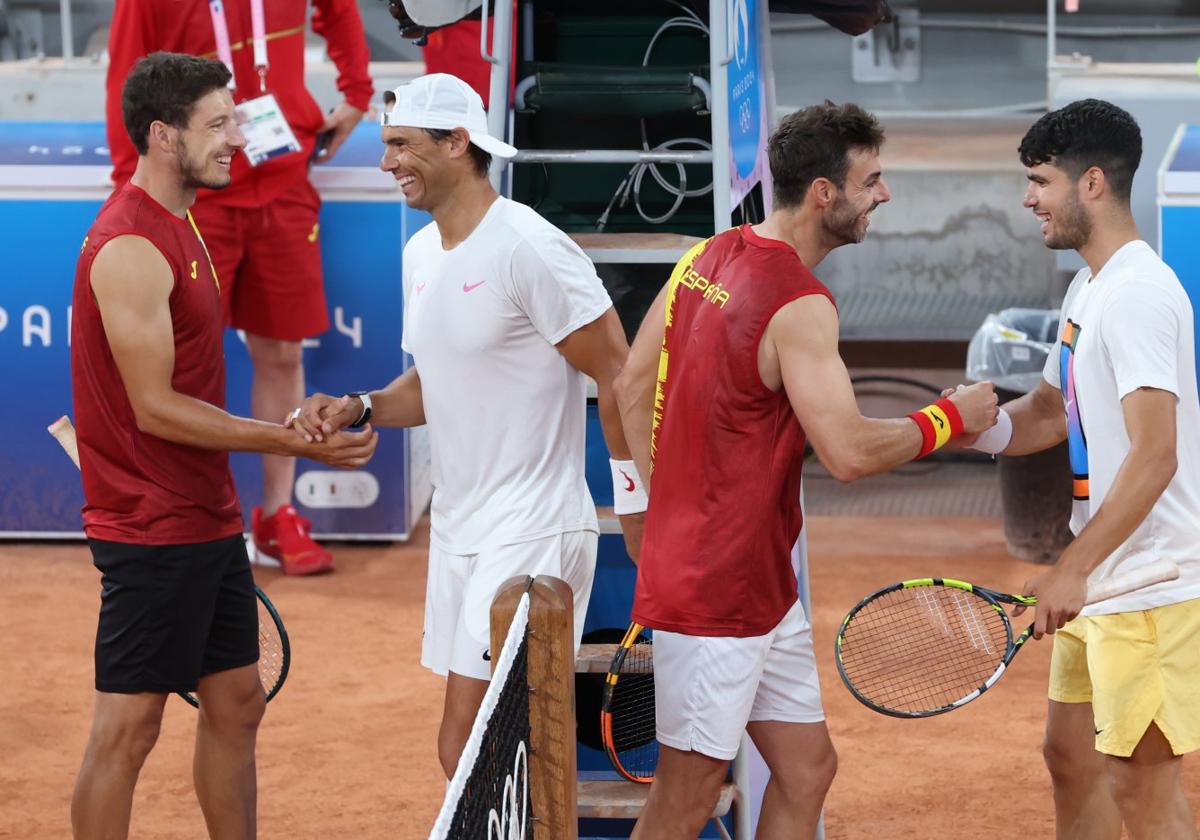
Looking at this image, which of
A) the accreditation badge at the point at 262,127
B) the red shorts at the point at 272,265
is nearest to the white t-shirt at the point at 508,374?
the accreditation badge at the point at 262,127

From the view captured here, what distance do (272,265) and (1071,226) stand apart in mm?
4147

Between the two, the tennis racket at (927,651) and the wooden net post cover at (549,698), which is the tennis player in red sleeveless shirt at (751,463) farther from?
the wooden net post cover at (549,698)

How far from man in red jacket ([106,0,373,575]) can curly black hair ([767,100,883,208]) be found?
3821mm

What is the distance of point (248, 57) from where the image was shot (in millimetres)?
6984

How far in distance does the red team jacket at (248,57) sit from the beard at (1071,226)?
4.03 meters

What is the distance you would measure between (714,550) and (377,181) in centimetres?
439

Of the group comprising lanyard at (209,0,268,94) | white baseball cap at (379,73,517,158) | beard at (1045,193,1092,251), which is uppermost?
lanyard at (209,0,268,94)

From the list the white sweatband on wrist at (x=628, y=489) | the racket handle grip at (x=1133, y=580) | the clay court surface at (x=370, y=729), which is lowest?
the clay court surface at (x=370, y=729)

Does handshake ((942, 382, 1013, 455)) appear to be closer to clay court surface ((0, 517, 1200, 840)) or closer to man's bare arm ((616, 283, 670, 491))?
man's bare arm ((616, 283, 670, 491))

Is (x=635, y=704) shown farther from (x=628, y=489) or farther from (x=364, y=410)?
(x=364, y=410)

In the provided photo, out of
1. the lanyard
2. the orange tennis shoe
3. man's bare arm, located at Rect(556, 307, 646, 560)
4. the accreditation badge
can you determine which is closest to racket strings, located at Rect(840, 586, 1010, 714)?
man's bare arm, located at Rect(556, 307, 646, 560)

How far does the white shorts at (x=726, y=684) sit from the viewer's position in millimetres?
3500

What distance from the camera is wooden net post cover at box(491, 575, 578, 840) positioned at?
283 cm

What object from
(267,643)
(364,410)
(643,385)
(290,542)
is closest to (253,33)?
(290,542)
